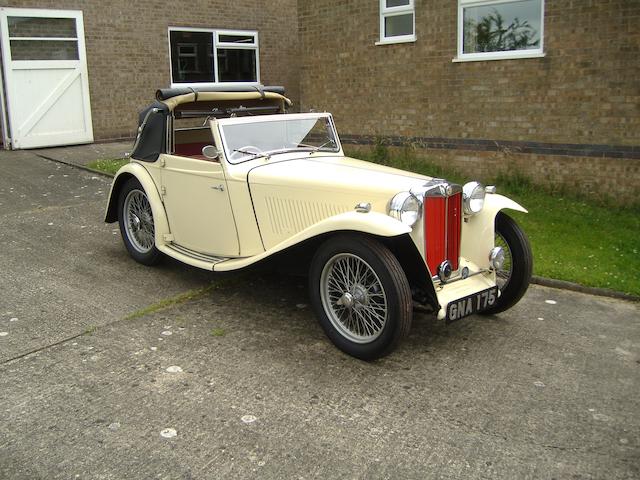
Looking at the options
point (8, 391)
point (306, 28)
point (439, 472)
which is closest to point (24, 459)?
point (8, 391)

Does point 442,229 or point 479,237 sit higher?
point 442,229

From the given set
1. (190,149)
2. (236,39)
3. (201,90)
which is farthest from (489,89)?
(236,39)

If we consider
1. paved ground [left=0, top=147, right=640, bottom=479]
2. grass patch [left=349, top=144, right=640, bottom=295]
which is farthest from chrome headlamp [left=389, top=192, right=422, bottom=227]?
grass patch [left=349, top=144, right=640, bottom=295]

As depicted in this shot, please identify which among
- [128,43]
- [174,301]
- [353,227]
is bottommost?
[174,301]

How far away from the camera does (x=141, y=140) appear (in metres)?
6.43

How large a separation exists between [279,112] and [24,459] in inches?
165

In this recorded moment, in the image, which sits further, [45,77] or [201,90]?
[45,77]

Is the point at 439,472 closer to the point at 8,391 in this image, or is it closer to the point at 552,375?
the point at 552,375

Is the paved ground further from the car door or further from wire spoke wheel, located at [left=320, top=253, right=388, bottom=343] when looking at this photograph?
the car door

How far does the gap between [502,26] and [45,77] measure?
8669 mm

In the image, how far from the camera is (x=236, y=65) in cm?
1638

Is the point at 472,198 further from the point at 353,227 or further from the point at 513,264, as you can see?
the point at 353,227

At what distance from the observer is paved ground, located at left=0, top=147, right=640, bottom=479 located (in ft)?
10.8

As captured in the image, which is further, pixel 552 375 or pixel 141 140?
pixel 141 140
